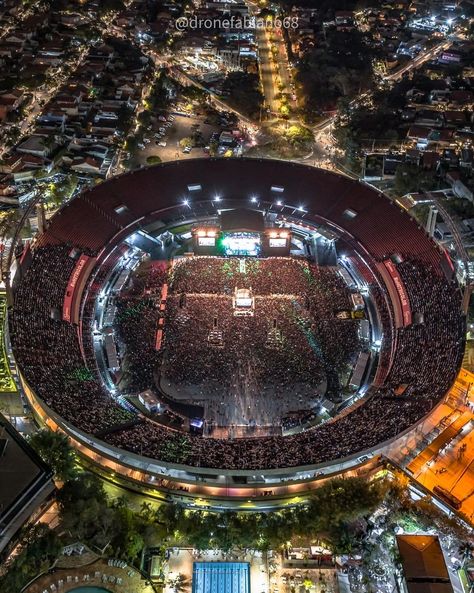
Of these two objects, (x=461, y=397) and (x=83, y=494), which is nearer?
(x=83, y=494)

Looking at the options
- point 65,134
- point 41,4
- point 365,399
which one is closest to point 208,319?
point 365,399

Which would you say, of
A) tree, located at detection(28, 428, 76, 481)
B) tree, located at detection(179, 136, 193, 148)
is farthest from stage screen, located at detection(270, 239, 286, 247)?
tree, located at detection(28, 428, 76, 481)

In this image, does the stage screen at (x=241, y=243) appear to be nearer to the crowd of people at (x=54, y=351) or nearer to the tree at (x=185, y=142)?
the crowd of people at (x=54, y=351)

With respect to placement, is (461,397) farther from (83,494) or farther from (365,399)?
(83,494)

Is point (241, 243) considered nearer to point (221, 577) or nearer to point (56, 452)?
point (56, 452)

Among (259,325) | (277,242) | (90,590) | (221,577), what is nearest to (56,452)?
(90,590)

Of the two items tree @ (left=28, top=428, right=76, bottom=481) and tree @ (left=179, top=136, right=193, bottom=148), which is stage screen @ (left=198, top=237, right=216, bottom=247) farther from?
tree @ (left=28, top=428, right=76, bottom=481)

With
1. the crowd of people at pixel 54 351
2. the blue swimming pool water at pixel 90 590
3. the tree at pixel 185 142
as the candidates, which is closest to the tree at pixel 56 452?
the crowd of people at pixel 54 351
